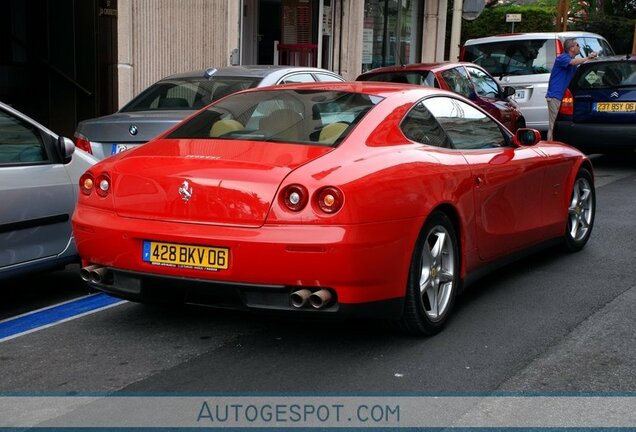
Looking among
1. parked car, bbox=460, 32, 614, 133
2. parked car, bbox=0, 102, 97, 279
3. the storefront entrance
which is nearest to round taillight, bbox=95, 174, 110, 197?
parked car, bbox=0, 102, 97, 279

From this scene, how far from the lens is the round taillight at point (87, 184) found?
5.18 metres

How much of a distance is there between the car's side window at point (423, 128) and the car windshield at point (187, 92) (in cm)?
359

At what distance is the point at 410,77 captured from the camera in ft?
40.6

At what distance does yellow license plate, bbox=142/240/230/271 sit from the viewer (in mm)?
4613

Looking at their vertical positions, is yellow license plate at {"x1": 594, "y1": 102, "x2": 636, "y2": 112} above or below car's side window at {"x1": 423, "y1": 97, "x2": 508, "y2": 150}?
below

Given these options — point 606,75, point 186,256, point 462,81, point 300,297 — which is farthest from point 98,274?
point 606,75

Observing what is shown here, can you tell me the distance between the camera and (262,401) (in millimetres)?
4199

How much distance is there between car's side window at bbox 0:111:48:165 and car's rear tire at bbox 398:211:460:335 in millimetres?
2598

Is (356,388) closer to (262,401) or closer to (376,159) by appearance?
(262,401)

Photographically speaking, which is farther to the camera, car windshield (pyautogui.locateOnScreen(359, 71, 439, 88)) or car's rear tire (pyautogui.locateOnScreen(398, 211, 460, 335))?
car windshield (pyautogui.locateOnScreen(359, 71, 439, 88))

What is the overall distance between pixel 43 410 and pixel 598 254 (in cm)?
490

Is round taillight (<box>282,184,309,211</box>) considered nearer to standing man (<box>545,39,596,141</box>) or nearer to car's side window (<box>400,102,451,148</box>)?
car's side window (<box>400,102,451,148</box>)

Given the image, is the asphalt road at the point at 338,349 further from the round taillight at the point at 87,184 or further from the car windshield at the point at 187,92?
the car windshield at the point at 187,92

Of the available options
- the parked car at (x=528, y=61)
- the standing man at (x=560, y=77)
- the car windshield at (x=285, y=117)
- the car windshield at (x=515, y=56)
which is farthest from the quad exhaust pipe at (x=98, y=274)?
the car windshield at (x=515, y=56)
